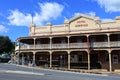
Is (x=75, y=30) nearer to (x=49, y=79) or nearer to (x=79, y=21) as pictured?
(x=79, y=21)

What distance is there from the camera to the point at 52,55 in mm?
50594

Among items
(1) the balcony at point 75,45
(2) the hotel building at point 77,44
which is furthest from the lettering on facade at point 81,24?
(1) the balcony at point 75,45

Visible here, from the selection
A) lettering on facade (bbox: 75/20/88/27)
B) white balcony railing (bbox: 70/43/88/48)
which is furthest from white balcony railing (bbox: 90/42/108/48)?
lettering on facade (bbox: 75/20/88/27)

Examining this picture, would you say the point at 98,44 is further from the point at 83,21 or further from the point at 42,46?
the point at 42,46

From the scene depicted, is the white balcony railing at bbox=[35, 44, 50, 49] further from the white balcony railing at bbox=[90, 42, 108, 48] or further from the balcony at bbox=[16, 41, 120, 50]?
the white balcony railing at bbox=[90, 42, 108, 48]

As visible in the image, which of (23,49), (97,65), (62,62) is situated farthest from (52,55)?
(97,65)

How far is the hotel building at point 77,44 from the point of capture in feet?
148

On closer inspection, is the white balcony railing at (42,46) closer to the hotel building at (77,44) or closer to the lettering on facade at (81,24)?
the hotel building at (77,44)

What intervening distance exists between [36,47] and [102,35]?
1210 cm

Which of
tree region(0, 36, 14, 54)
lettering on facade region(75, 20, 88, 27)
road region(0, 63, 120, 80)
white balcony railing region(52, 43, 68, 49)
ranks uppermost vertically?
lettering on facade region(75, 20, 88, 27)

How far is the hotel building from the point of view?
4503 centimetres

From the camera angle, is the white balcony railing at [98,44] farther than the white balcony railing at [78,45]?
No

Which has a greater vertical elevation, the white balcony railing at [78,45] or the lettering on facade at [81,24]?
the lettering on facade at [81,24]

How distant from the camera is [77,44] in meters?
46.3
